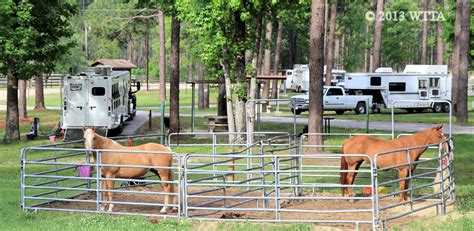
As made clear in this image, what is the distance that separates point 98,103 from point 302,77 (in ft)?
154

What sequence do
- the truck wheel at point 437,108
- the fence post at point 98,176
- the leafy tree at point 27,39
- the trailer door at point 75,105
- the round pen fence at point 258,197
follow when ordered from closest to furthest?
the round pen fence at point 258,197 < the fence post at point 98,176 < the leafy tree at point 27,39 < the trailer door at point 75,105 < the truck wheel at point 437,108

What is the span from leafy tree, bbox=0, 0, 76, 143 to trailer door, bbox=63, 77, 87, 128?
4.15 ft

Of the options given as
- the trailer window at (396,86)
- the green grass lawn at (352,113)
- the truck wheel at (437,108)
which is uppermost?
the trailer window at (396,86)

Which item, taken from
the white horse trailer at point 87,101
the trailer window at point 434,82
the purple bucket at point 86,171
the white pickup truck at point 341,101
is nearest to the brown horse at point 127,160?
the purple bucket at point 86,171

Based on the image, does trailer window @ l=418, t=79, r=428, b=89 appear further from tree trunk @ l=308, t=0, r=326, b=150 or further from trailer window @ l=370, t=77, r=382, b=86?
tree trunk @ l=308, t=0, r=326, b=150

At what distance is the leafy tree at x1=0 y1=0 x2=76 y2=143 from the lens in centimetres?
3531

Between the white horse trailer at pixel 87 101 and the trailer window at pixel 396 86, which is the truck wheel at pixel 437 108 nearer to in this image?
the trailer window at pixel 396 86

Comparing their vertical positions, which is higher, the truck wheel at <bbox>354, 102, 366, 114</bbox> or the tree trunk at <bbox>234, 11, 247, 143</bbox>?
the tree trunk at <bbox>234, 11, 247, 143</bbox>

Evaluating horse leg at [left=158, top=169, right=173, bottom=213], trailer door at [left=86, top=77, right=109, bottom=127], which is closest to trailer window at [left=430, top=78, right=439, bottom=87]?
trailer door at [left=86, top=77, right=109, bottom=127]

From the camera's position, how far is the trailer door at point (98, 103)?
3831 cm

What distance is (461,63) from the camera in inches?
1858

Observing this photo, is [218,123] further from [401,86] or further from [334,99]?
[401,86]

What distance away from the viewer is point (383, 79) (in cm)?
5781

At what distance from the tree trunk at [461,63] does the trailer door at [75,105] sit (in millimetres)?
18949
